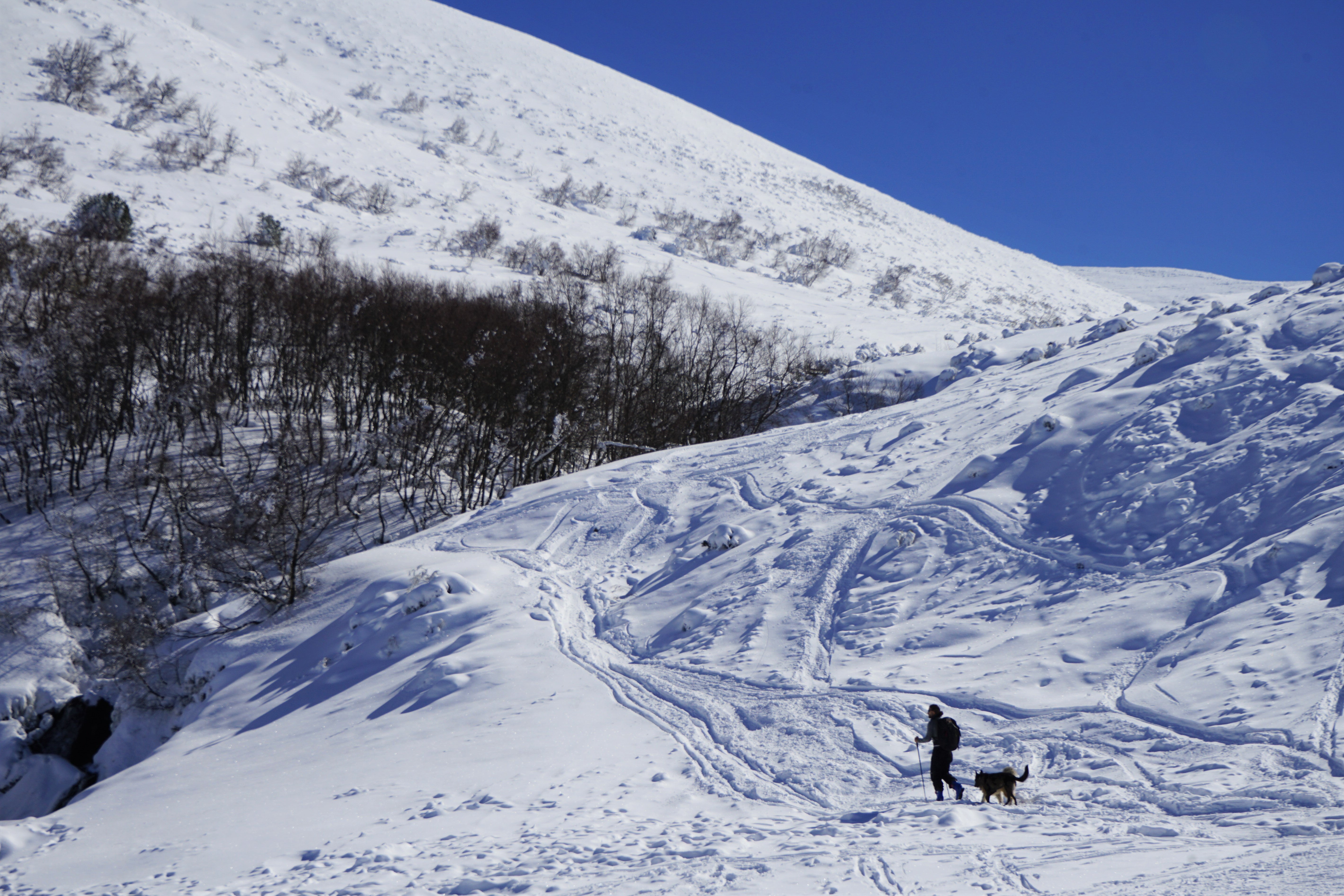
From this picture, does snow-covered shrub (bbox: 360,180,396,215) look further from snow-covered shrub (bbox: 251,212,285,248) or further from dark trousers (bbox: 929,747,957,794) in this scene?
dark trousers (bbox: 929,747,957,794)

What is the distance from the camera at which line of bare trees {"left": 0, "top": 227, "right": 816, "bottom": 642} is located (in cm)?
2227

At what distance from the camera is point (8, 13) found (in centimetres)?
4591

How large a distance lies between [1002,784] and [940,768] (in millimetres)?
556

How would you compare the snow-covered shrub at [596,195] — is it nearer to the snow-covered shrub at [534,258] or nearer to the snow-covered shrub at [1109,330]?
the snow-covered shrub at [534,258]

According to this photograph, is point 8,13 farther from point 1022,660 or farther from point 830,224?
point 1022,660

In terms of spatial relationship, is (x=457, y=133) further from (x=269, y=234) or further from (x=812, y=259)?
(x=269, y=234)

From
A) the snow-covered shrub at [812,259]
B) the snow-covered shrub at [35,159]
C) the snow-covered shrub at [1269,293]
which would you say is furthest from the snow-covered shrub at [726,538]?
the snow-covered shrub at [812,259]

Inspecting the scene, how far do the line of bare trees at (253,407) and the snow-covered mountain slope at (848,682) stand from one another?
6.59 metres

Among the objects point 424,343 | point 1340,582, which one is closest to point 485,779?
point 1340,582

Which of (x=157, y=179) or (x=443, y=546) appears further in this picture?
(x=157, y=179)

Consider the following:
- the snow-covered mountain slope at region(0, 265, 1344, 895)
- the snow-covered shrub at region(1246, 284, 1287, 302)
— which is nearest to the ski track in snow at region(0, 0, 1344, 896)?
the snow-covered mountain slope at region(0, 265, 1344, 895)

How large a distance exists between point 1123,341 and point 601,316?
21065mm

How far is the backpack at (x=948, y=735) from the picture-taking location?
752 centimetres

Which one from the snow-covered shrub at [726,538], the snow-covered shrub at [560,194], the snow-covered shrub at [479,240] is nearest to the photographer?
the snow-covered shrub at [726,538]
